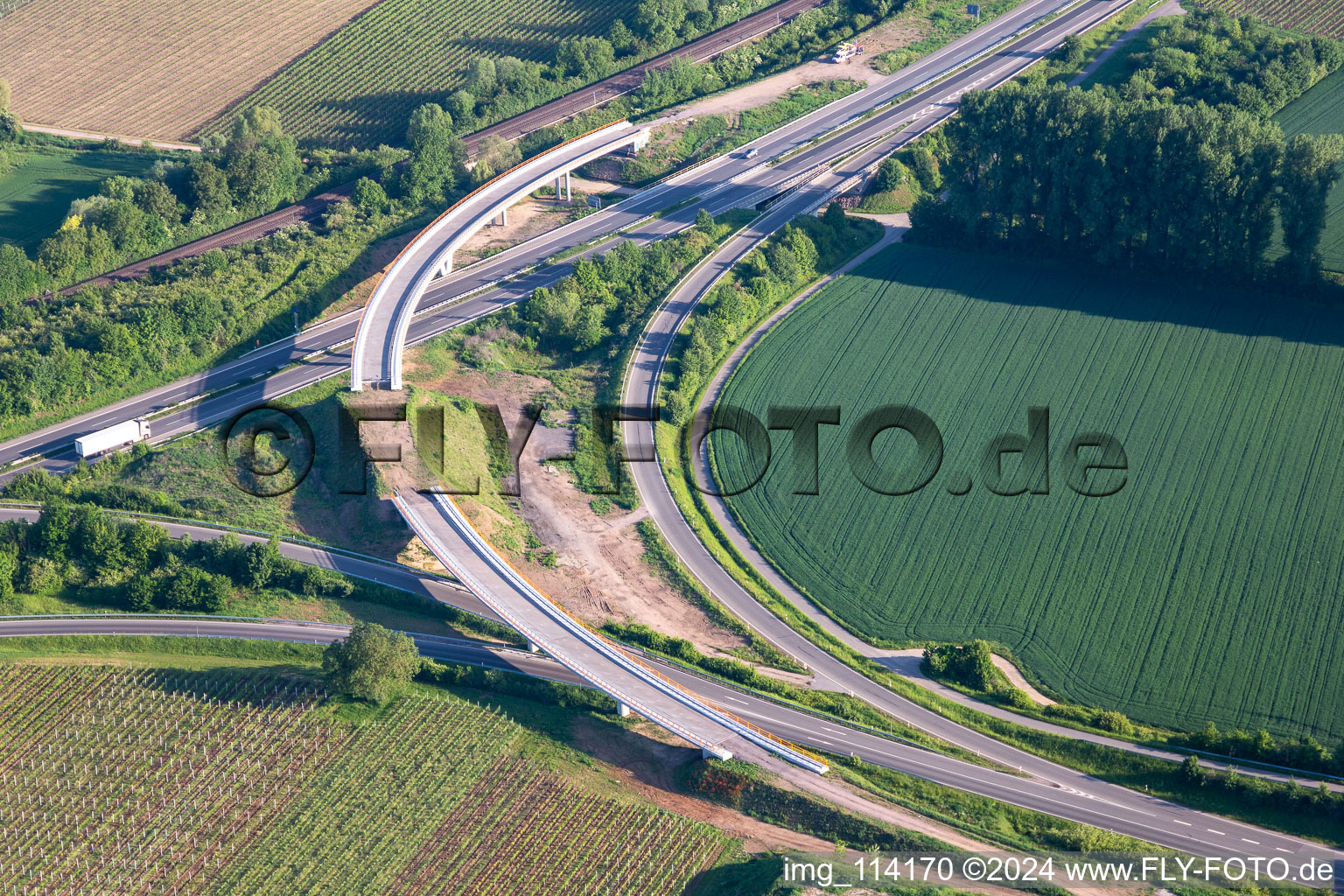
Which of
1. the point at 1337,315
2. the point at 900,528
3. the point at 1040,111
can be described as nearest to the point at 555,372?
the point at 900,528

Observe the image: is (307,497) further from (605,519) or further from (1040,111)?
(1040,111)

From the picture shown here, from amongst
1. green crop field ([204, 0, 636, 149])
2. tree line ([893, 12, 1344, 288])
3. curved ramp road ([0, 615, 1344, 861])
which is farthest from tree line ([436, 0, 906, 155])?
curved ramp road ([0, 615, 1344, 861])

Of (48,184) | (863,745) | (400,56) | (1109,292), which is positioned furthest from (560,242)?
(863,745)

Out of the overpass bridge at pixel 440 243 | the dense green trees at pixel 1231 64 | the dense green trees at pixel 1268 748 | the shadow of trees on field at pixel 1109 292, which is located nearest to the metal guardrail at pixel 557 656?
the overpass bridge at pixel 440 243

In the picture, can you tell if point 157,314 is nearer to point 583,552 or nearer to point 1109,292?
point 583,552

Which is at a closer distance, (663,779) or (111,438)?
(663,779)
